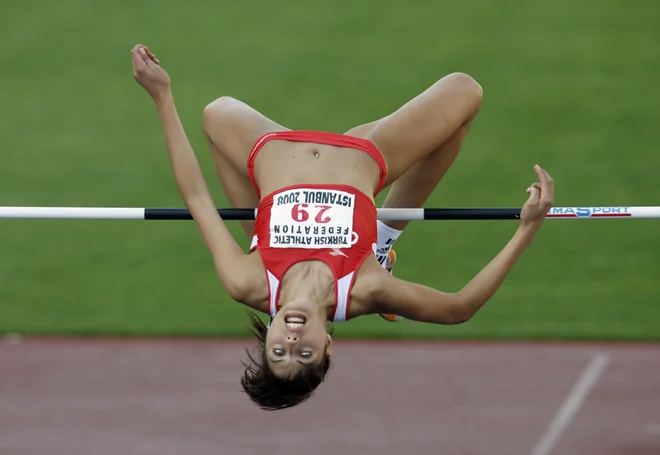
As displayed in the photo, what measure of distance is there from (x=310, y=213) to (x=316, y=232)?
89mm

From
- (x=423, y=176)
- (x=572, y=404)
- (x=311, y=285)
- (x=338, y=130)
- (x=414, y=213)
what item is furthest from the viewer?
(x=338, y=130)

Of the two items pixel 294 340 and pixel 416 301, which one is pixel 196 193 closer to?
pixel 294 340

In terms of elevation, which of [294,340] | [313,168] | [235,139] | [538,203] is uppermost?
[235,139]

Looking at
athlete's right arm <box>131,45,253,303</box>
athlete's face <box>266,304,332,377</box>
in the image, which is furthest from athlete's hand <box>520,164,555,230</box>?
athlete's right arm <box>131,45,253,303</box>

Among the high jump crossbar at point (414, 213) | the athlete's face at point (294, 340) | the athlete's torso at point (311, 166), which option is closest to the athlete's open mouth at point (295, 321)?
the athlete's face at point (294, 340)

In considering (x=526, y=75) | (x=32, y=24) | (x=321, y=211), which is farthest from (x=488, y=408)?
(x=32, y=24)

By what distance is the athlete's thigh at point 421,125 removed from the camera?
5258 mm

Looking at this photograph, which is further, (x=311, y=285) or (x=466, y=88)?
(x=466, y=88)

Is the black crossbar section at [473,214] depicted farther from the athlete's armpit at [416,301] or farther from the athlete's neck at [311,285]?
the athlete's neck at [311,285]

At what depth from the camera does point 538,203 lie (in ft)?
15.8

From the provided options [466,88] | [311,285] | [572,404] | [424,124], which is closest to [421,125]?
[424,124]

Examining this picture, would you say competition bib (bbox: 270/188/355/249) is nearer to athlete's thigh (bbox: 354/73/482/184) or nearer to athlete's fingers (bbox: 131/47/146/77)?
athlete's thigh (bbox: 354/73/482/184)

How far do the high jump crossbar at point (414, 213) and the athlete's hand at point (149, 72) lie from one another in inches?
23.1

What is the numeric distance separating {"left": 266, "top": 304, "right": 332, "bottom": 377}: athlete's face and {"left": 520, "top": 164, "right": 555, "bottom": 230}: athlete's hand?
3.20 ft
